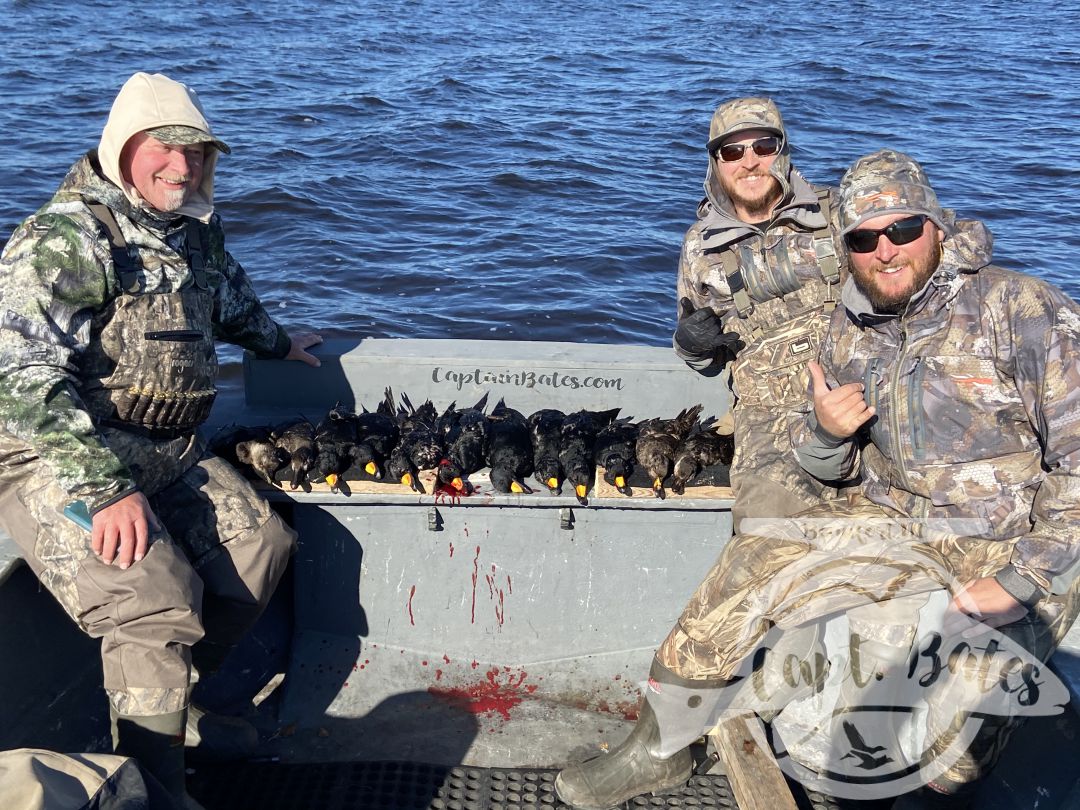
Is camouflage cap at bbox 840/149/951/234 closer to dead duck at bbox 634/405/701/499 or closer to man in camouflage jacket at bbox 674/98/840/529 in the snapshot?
man in camouflage jacket at bbox 674/98/840/529

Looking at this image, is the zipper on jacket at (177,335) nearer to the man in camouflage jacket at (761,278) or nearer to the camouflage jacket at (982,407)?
the man in camouflage jacket at (761,278)

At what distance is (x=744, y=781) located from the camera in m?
4.01

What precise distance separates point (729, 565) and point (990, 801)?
4.35 ft

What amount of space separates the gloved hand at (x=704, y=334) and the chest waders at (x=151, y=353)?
6.72 ft

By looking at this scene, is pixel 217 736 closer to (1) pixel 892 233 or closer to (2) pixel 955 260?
(1) pixel 892 233

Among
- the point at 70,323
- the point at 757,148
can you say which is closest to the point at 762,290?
the point at 757,148

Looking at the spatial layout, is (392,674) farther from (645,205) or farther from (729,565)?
(645,205)

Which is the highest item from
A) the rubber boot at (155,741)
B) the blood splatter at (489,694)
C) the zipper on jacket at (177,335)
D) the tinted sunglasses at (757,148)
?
the tinted sunglasses at (757,148)

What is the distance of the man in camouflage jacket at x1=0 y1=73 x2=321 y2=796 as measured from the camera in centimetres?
378

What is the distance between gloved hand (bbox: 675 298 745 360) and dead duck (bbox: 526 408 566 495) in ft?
2.43

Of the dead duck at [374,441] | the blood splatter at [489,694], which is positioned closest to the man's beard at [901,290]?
the dead duck at [374,441]

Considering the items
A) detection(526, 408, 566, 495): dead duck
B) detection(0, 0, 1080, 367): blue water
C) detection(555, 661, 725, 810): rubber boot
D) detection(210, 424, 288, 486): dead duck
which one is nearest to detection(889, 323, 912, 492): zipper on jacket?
detection(555, 661, 725, 810): rubber boot

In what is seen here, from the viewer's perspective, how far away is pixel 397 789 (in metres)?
4.46

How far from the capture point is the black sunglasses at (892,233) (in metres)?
3.81
